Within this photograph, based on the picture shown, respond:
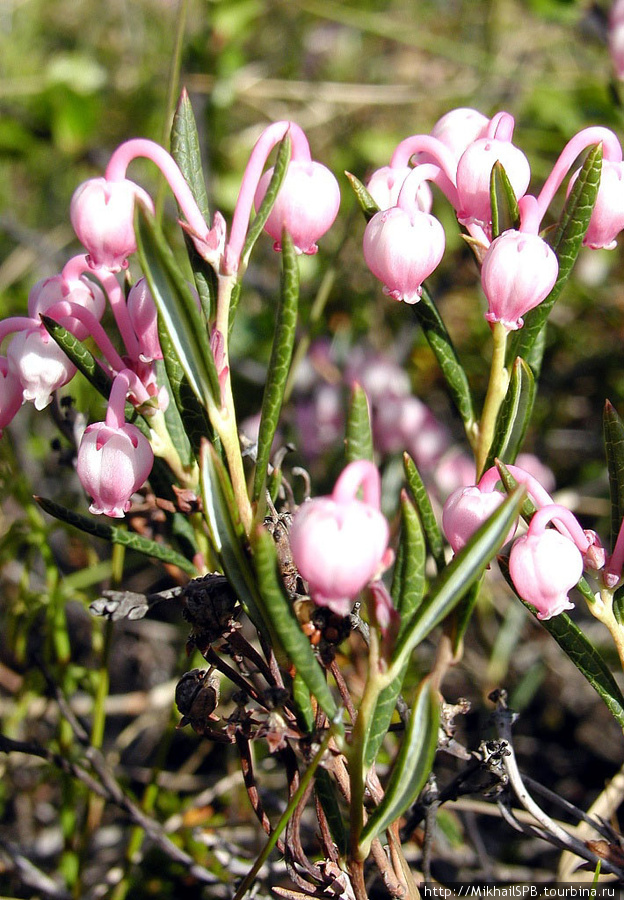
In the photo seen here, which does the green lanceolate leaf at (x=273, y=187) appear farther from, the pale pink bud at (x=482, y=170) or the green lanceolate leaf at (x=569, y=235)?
the green lanceolate leaf at (x=569, y=235)

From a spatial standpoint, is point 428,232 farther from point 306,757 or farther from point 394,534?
point 394,534

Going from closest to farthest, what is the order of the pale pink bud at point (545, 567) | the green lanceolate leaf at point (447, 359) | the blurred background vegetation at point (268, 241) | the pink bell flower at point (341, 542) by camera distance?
the pink bell flower at point (341, 542) → the pale pink bud at point (545, 567) → the green lanceolate leaf at point (447, 359) → the blurred background vegetation at point (268, 241)

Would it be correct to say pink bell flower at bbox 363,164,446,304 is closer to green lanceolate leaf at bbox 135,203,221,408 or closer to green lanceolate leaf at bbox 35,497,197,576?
green lanceolate leaf at bbox 135,203,221,408

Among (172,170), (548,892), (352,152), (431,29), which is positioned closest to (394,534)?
(548,892)

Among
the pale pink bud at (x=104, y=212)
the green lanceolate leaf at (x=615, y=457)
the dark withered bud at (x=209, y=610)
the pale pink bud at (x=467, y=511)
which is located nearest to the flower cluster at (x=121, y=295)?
the pale pink bud at (x=104, y=212)

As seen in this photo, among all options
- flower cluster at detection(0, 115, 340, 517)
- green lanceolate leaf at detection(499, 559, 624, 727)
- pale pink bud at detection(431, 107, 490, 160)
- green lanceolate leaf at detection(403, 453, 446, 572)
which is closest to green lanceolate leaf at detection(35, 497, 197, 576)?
flower cluster at detection(0, 115, 340, 517)

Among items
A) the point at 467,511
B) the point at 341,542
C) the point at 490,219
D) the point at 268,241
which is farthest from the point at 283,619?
the point at 268,241

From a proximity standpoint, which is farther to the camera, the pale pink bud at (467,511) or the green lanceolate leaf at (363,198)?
the green lanceolate leaf at (363,198)

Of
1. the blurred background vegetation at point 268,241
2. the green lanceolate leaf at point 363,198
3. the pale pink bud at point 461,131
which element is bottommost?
the blurred background vegetation at point 268,241
